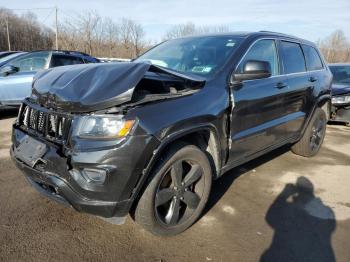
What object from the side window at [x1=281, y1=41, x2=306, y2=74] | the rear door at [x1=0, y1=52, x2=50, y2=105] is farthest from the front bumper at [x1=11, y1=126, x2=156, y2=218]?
the rear door at [x1=0, y1=52, x2=50, y2=105]

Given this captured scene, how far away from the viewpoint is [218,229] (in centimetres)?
326

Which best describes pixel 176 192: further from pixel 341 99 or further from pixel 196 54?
pixel 341 99

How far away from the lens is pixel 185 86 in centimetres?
304

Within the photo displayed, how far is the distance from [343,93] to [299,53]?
12.0ft

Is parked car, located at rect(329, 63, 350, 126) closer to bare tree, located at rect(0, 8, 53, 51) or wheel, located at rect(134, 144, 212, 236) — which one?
wheel, located at rect(134, 144, 212, 236)

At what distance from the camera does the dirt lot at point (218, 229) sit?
9.34 ft

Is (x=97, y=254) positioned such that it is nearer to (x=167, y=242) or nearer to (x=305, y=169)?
(x=167, y=242)

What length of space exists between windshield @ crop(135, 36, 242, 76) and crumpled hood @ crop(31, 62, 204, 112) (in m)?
0.50

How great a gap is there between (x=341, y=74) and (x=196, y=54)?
23.4 feet

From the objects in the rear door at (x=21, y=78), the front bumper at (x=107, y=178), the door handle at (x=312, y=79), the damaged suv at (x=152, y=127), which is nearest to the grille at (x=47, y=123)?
the damaged suv at (x=152, y=127)

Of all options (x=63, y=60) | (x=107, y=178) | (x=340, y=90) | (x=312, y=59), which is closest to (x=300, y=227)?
(x=107, y=178)

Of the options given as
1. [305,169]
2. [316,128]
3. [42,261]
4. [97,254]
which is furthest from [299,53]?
[42,261]

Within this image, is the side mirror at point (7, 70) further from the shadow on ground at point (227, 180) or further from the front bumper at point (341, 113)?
the front bumper at point (341, 113)

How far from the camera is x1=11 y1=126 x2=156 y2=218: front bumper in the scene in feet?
8.00
